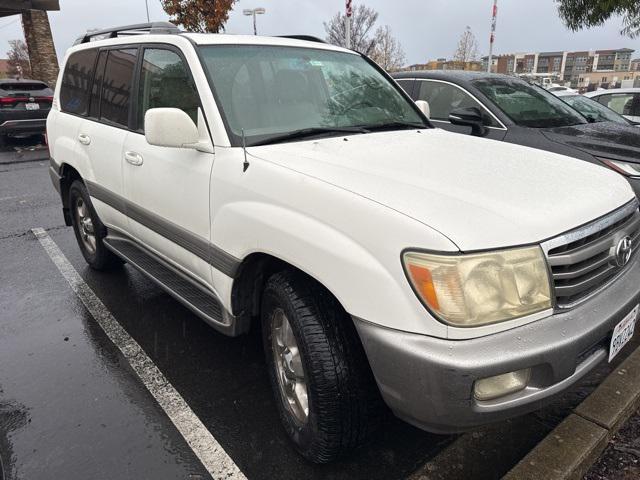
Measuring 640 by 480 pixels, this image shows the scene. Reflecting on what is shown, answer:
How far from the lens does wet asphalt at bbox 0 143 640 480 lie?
7.29ft

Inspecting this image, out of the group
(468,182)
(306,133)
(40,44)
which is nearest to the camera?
(468,182)

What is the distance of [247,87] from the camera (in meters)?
2.66

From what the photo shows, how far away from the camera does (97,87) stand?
3805 mm

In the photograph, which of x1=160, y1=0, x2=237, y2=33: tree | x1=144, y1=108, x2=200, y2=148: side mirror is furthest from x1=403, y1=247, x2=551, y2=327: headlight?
x1=160, y1=0, x2=237, y2=33: tree

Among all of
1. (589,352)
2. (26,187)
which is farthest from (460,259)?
(26,187)

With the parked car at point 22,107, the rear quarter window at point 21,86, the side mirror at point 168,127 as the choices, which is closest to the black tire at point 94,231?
the side mirror at point 168,127

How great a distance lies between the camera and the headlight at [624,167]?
406cm

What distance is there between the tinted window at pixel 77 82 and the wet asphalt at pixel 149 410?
1.60 metres

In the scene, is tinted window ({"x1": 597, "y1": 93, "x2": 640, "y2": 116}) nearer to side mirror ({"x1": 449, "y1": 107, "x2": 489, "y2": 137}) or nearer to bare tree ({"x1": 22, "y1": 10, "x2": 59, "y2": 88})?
side mirror ({"x1": 449, "y1": 107, "x2": 489, "y2": 137})

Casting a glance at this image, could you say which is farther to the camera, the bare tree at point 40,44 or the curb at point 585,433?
the bare tree at point 40,44

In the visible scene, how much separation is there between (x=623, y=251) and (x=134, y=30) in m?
3.77

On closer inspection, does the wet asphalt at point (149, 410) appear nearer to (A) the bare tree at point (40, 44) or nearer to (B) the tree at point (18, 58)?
(A) the bare tree at point (40, 44)

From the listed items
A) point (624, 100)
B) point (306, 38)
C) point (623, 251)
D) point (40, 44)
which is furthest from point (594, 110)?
point (40, 44)

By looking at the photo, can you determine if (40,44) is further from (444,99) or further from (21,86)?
(444,99)
